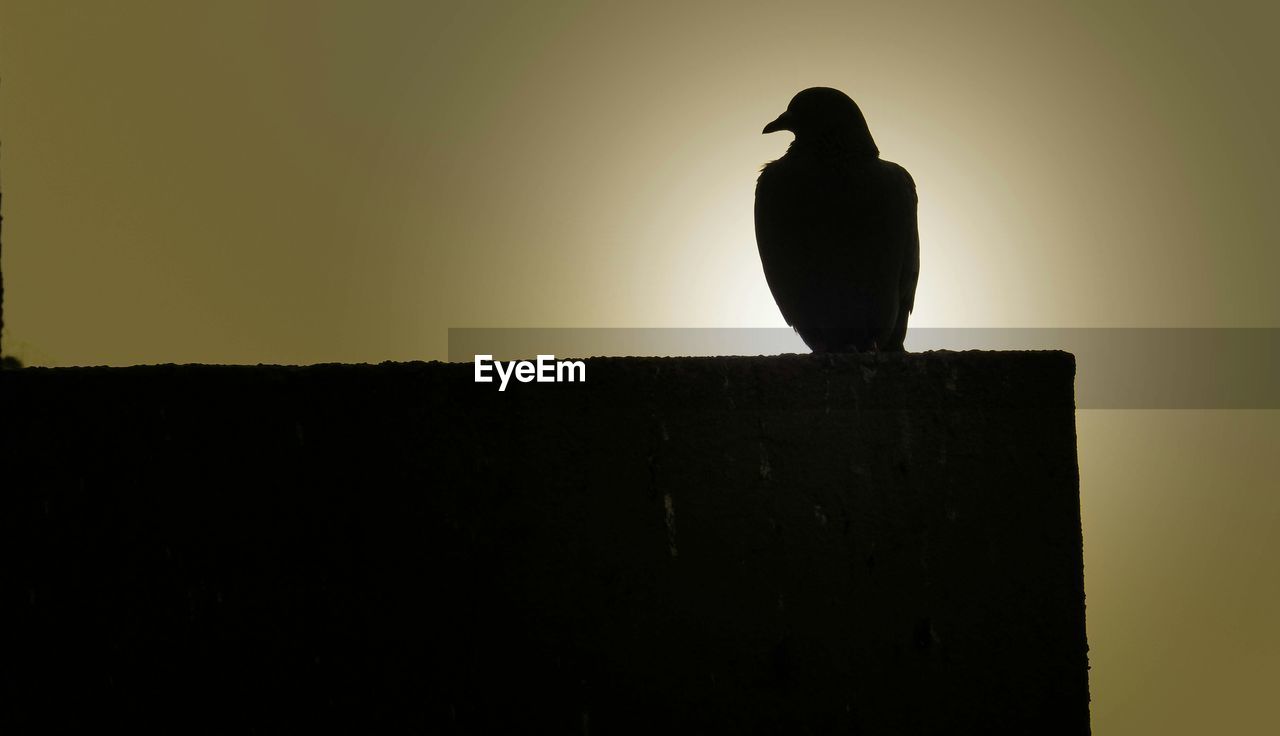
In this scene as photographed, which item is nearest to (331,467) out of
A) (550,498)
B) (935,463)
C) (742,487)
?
(550,498)

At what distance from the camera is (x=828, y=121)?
253cm

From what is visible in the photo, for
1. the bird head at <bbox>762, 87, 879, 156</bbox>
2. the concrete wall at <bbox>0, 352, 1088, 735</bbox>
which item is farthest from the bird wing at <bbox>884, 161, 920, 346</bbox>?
the concrete wall at <bbox>0, 352, 1088, 735</bbox>

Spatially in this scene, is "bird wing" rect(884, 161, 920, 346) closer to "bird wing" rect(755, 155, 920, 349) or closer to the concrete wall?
"bird wing" rect(755, 155, 920, 349)

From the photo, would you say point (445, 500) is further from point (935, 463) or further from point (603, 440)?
point (935, 463)

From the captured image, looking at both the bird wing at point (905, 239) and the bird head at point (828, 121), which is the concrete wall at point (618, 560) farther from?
the bird head at point (828, 121)

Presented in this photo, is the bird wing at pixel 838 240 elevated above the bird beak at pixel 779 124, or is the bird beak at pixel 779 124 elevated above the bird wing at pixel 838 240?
the bird beak at pixel 779 124

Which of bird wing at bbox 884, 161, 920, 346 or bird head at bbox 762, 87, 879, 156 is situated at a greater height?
bird head at bbox 762, 87, 879, 156

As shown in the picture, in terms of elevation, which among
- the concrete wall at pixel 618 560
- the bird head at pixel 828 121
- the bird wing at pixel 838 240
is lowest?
the concrete wall at pixel 618 560

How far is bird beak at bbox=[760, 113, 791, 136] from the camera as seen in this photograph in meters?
2.57

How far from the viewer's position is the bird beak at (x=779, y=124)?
2571mm

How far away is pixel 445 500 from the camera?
1767mm

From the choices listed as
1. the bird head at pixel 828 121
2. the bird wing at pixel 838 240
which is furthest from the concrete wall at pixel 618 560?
the bird head at pixel 828 121

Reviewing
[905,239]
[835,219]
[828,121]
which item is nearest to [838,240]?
[835,219]

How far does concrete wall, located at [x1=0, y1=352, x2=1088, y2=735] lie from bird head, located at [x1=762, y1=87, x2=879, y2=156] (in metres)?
1.00
